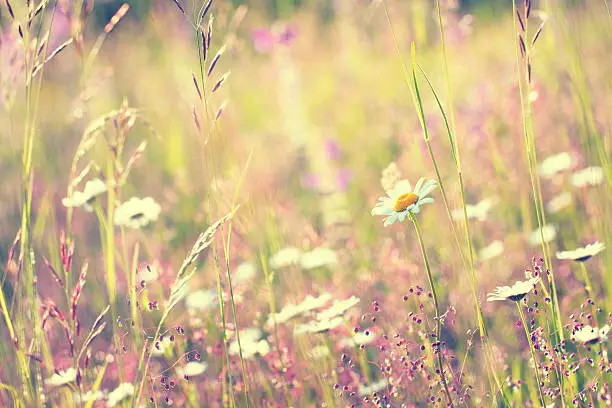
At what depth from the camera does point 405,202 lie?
49.1 inches

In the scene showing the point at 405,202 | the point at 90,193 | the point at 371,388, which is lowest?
the point at 371,388

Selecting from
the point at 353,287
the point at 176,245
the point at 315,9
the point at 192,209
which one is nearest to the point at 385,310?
the point at 353,287

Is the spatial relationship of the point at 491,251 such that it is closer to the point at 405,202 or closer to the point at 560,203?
the point at 560,203

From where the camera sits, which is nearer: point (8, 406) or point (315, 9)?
point (8, 406)

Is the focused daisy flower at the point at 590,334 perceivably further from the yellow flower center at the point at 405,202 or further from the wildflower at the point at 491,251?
the wildflower at the point at 491,251

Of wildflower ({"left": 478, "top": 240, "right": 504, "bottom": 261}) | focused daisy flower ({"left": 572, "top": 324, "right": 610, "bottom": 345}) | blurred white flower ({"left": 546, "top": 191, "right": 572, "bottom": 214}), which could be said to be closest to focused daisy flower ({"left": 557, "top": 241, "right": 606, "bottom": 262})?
focused daisy flower ({"left": 572, "top": 324, "right": 610, "bottom": 345})

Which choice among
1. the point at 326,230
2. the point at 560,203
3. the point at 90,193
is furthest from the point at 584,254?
the point at 326,230

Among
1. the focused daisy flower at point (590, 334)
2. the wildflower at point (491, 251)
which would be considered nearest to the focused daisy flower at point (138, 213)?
the wildflower at point (491, 251)

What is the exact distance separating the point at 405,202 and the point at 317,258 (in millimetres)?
745

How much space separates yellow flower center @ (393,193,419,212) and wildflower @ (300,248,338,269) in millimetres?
674

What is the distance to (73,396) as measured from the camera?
1.37 m

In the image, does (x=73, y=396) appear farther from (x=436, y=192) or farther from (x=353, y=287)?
(x=436, y=192)

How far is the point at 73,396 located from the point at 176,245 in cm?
133

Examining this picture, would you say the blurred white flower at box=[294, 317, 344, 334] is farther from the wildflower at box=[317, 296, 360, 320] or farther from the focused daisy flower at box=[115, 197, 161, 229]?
the focused daisy flower at box=[115, 197, 161, 229]
